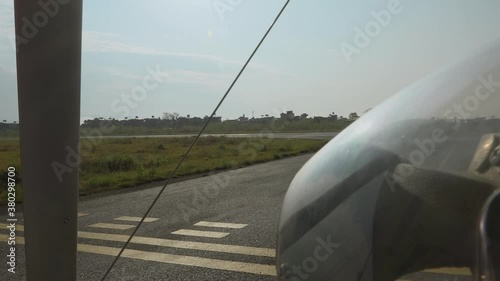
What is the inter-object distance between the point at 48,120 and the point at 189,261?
330 cm

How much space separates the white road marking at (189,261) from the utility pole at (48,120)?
103 inches

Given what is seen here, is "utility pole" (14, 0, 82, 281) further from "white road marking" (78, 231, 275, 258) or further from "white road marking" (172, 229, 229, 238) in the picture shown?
"white road marking" (172, 229, 229, 238)

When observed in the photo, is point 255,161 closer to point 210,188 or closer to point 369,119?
point 210,188

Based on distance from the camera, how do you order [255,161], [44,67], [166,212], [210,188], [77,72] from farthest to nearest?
[255,161] → [210,188] → [166,212] → [77,72] → [44,67]

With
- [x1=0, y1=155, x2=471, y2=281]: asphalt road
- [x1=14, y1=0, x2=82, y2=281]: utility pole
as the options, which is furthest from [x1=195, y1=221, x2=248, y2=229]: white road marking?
[x1=14, y1=0, x2=82, y2=281]: utility pole

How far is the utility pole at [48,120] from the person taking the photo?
1802 millimetres

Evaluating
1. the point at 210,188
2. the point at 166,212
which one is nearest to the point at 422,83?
the point at 166,212

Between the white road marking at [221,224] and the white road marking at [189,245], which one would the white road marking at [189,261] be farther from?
the white road marking at [221,224]

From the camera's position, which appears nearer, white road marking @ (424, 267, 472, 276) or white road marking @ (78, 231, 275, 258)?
white road marking @ (424, 267, 472, 276)

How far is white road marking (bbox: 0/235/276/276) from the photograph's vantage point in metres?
4.38

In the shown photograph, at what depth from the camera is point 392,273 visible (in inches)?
50.3

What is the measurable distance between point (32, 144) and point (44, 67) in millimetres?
324

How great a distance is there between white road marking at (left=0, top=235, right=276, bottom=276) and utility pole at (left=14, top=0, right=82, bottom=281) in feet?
8.61

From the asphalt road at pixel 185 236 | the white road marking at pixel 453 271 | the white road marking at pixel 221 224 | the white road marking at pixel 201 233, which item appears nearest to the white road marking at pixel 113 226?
the asphalt road at pixel 185 236
